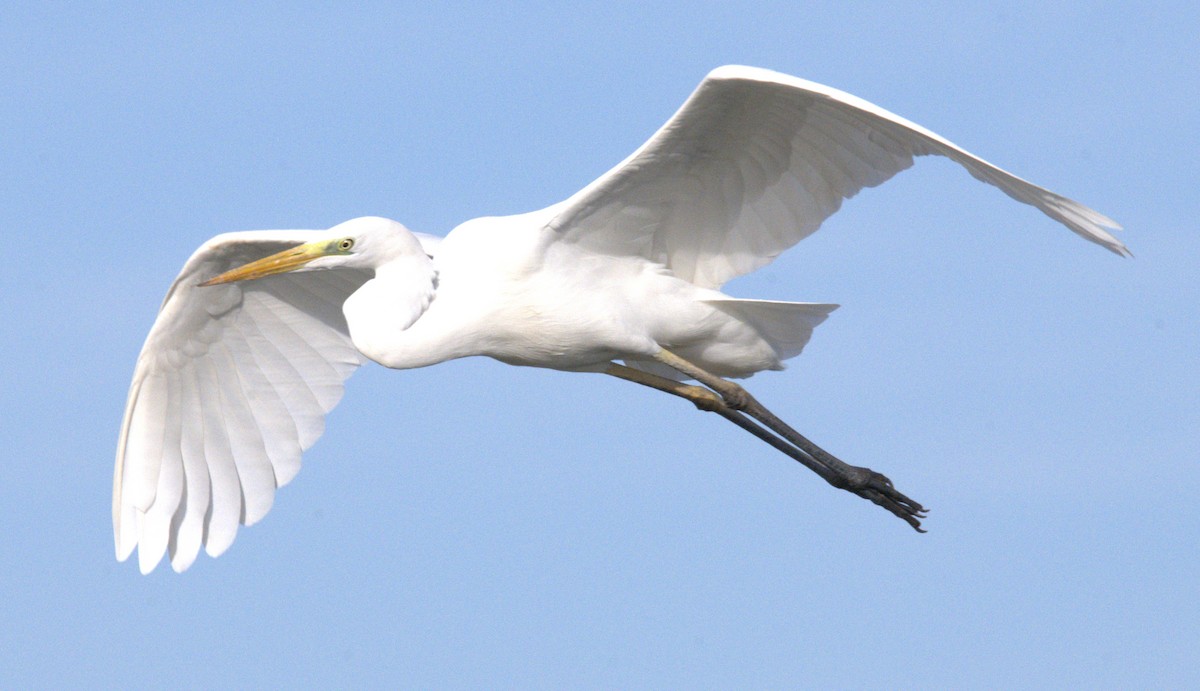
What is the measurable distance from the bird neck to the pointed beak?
0.53 meters

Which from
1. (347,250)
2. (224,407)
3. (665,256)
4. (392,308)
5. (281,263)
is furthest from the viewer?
(224,407)

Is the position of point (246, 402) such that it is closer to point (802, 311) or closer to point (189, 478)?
point (189, 478)

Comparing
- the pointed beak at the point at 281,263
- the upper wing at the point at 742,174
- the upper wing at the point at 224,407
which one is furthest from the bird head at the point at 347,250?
the upper wing at the point at 224,407

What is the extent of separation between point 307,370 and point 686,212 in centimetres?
377

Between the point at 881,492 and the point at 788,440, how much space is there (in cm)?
71

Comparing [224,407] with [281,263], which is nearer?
[281,263]

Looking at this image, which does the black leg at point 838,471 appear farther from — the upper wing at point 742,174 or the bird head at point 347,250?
the bird head at point 347,250

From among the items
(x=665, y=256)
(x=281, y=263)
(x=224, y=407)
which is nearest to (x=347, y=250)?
(x=281, y=263)

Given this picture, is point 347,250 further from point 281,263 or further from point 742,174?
point 742,174

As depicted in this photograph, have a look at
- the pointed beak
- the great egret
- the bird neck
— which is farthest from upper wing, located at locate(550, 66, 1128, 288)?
the pointed beak

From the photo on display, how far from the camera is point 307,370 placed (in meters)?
13.9

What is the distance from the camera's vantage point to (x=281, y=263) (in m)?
11.5

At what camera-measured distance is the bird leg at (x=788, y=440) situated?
39.7ft

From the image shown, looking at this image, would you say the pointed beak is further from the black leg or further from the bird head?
the black leg
